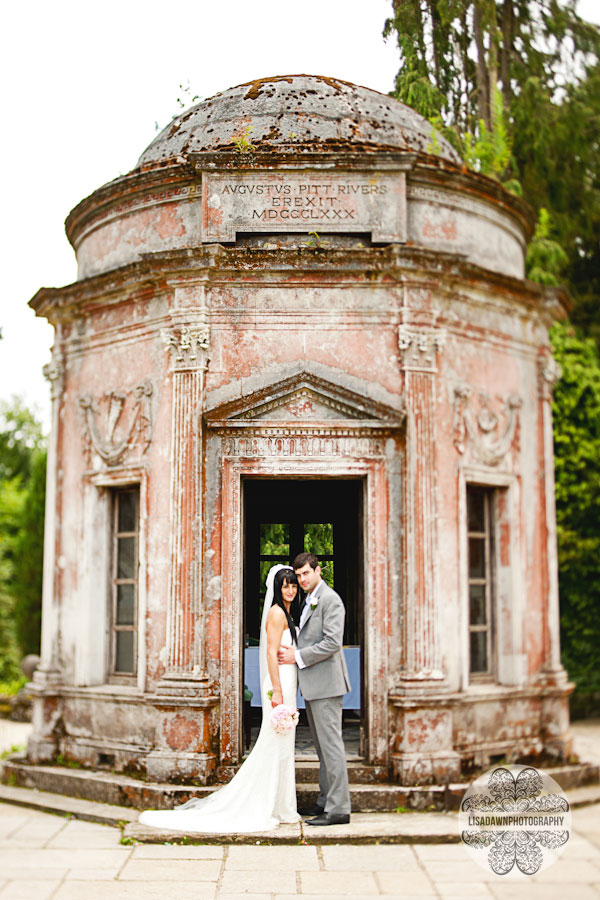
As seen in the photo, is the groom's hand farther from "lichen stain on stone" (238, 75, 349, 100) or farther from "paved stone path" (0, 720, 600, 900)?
"lichen stain on stone" (238, 75, 349, 100)

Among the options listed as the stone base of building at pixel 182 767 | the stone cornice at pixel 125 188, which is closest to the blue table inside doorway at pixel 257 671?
the stone base of building at pixel 182 767

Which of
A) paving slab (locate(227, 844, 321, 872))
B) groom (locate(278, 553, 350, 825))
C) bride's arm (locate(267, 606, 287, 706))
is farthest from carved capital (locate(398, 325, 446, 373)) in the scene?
paving slab (locate(227, 844, 321, 872))

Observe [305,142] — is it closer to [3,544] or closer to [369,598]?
[369,598]

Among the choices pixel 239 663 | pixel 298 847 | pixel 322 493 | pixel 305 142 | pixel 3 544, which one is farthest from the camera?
pixel 3 544

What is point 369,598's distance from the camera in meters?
7.77

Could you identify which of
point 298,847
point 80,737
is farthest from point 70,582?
point 298,847

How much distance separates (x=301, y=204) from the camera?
8.20m

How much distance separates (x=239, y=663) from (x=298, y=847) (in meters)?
1.64

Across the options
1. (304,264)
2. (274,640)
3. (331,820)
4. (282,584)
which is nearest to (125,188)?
(304,264)

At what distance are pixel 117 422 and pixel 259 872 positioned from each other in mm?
4177

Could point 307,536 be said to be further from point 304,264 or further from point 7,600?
point 7,600

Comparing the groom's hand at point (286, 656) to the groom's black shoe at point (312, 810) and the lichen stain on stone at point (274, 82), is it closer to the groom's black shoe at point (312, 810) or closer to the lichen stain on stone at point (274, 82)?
the groom's black shoe at point (312, 810)

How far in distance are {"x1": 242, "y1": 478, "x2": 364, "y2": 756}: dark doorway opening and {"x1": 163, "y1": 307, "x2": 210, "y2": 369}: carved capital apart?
1.22 m

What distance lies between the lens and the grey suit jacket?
6.94m
